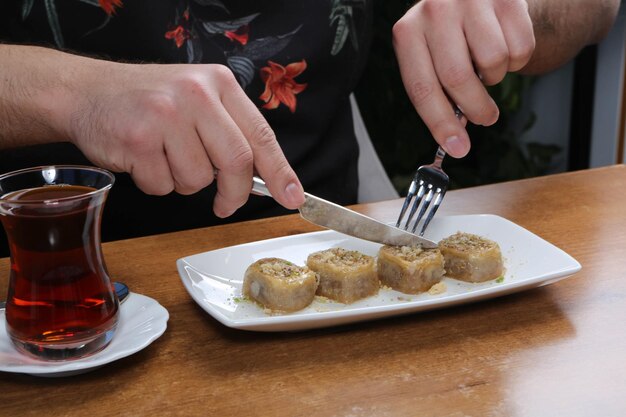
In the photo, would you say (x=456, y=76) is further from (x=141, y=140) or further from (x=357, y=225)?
(x=141, y=140)

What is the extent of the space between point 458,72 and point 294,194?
33 centimetres

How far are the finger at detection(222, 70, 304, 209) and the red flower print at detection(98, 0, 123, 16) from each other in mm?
576

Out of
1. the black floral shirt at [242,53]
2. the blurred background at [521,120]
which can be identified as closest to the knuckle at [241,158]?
the black floral shirt at [242,53]

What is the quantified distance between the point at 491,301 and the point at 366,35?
903 millimetres

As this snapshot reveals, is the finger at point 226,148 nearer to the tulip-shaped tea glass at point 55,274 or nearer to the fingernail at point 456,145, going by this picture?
the tulip-shaped tea glass at point 55,274

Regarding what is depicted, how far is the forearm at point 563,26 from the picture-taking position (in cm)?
167

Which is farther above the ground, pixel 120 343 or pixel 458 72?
pixel 458 72

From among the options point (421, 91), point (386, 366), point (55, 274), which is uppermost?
point (421, 91)

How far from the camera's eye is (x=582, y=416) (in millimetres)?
748

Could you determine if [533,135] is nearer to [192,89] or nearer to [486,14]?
[486,14]

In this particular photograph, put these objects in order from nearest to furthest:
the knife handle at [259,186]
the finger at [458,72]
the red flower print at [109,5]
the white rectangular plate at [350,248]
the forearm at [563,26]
→ the white rectangular plate at [350,248] → the knife handle at [259,186] → the finger at [458,72] → the red flower print at [109,5] → the forearm at [563,26]

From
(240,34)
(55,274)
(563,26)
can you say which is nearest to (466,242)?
(55,274)

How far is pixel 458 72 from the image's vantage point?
1.13 m

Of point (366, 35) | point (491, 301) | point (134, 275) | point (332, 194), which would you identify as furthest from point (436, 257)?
point (366, 35)
